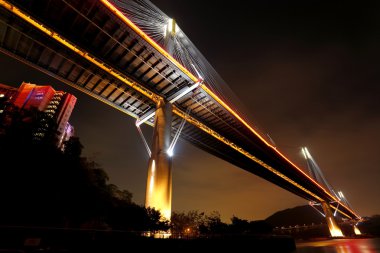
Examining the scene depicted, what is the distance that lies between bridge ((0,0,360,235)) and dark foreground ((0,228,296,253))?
4114 mm

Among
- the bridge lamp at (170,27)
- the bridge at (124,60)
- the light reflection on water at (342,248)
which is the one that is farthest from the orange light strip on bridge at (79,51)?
the light reflection on water at (342,248)

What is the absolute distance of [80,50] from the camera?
13875 millimetres

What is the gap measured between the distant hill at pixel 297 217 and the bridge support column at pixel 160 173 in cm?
14833

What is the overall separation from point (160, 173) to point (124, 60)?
8104mm

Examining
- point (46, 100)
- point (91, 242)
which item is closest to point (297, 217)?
point (46, 100)

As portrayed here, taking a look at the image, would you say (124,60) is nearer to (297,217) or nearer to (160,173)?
(160,173)

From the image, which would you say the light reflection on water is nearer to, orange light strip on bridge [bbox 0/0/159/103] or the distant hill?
orange light strip on bridge [bbox 0/0/159/103]

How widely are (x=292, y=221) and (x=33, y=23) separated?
171512mm

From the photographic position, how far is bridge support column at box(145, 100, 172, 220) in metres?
14.5

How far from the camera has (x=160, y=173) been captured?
596 inches

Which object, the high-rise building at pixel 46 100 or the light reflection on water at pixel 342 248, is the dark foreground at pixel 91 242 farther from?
the high-rise building at pixel 46 100

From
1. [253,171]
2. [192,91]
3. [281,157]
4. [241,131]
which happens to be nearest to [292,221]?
[253,171]

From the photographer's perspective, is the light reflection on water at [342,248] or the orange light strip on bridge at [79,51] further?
the light reflection on water at [342,248]

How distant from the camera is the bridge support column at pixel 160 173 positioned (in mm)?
14500
